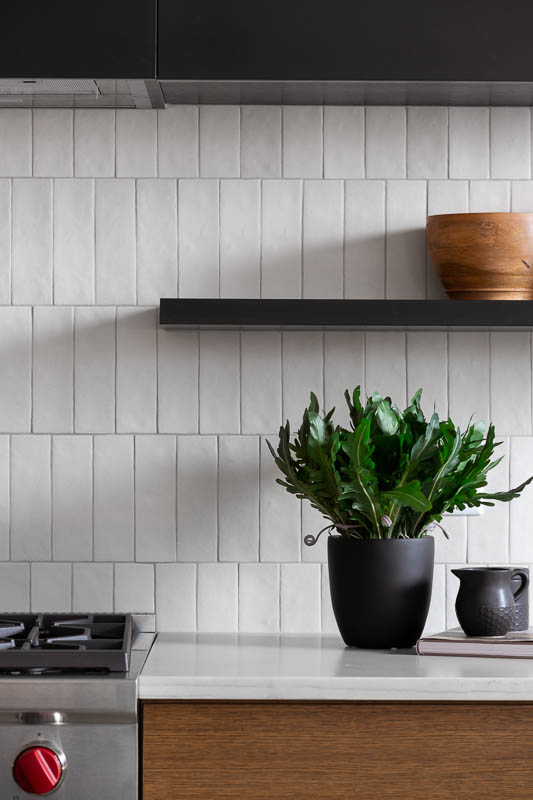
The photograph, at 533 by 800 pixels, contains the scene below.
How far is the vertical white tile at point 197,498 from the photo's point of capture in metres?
1.91

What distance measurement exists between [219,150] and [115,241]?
28cm

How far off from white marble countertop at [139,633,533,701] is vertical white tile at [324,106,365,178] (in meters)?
0.95

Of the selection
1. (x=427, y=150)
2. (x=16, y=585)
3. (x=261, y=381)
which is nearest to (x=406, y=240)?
(x=427, y=150)

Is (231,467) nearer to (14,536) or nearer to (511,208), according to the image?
(14,536)

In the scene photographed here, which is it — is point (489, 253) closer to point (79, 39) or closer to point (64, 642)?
point (79, 39)

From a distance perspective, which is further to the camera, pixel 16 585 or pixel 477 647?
pixel 16 585

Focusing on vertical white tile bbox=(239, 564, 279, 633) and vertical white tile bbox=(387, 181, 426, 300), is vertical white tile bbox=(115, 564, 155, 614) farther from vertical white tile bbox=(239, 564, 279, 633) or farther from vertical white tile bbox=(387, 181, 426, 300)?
vertical white tile bbox=(387, 181, 426, 300)

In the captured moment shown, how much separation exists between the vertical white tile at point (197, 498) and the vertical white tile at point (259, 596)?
0.25 feet


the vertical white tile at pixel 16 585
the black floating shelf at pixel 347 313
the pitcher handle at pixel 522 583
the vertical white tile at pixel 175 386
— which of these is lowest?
the vertical white tile at pixel 16 585

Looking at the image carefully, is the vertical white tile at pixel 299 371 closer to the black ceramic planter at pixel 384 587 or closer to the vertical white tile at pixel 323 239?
the vertical white tile at pixel 323 239

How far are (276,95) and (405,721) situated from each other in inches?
45.9

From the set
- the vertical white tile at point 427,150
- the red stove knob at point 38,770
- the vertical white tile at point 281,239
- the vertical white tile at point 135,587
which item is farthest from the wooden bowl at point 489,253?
the red stove knob at point 38,770

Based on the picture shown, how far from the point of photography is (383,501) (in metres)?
1.61

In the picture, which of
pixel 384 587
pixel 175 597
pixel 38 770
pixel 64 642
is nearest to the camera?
pixel 38 770
